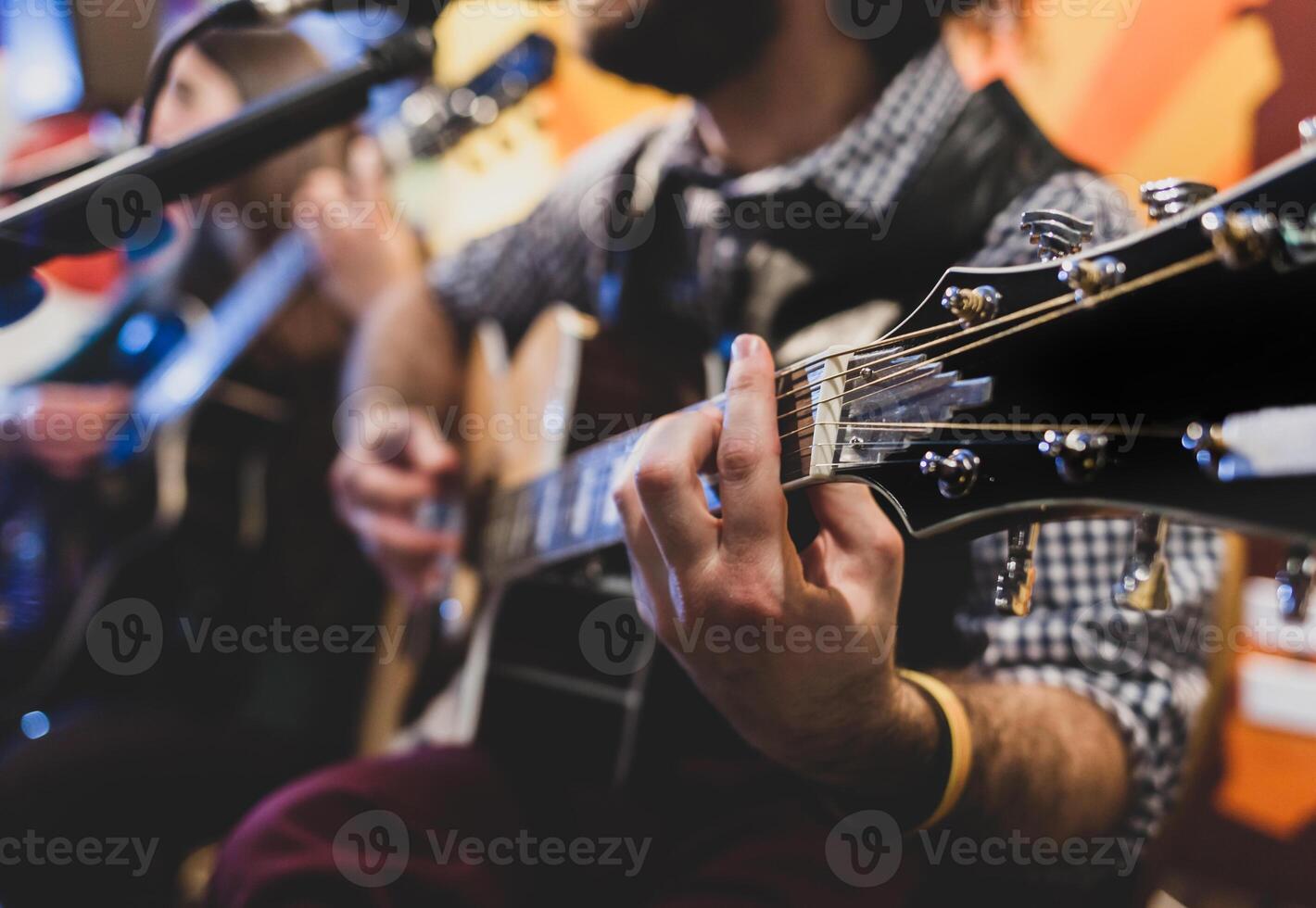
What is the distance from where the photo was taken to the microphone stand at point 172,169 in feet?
2.44

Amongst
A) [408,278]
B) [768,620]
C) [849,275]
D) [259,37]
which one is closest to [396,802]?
[768,620]

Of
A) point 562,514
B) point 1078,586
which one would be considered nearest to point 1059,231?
point 1078,586

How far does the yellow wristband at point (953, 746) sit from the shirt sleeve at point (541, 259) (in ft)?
2.11

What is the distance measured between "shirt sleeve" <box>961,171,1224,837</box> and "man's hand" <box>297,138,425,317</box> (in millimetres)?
1060

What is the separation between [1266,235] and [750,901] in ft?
1.99

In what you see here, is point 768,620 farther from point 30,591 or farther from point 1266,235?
point 30,591

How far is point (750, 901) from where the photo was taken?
71 cm

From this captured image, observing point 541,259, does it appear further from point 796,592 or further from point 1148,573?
point 1148,573

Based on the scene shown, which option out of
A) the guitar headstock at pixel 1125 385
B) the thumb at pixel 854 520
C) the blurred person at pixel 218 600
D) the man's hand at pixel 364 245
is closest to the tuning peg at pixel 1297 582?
the guitar headstock at pixel 1125 385

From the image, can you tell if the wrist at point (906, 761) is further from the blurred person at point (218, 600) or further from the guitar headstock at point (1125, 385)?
the blurred person at point (218, 600)

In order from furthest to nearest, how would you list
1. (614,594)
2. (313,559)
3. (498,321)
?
(313,559) < (498,321) < (614,594)

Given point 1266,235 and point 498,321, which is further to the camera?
point 498,321

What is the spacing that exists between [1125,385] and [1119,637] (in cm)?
34

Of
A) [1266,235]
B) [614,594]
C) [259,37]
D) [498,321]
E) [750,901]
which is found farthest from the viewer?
[259,37]
